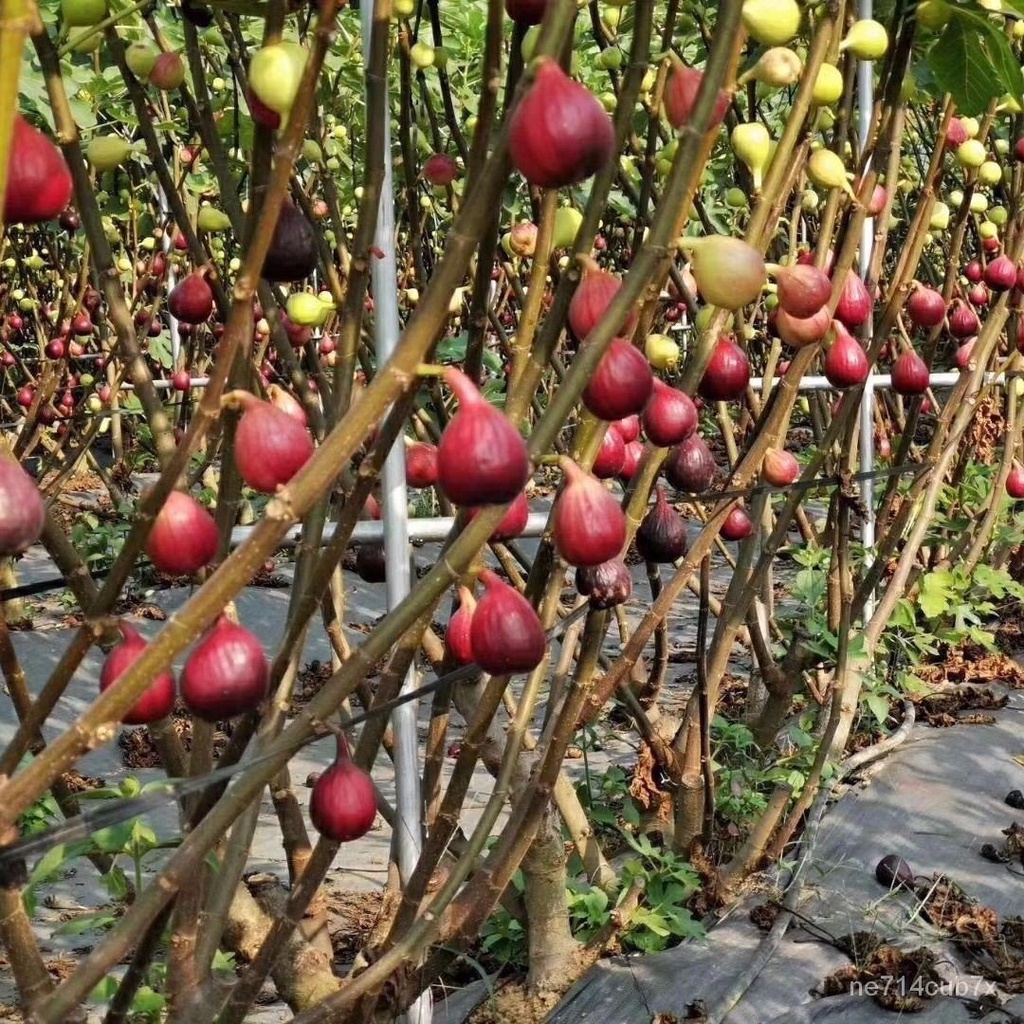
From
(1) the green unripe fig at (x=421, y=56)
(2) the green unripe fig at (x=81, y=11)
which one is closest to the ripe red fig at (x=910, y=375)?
(1) the green unripe fig at (x=421, y=56)

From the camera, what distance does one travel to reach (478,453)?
59 centimetres

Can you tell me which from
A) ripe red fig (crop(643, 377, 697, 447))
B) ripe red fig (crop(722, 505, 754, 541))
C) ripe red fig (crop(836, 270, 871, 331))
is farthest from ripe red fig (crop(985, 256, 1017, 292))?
ripe red fig (crop(643, 377, 697, 447))

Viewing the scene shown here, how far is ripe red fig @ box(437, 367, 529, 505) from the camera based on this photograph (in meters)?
0.59

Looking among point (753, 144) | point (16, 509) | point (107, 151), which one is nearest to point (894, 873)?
point (753, 144)

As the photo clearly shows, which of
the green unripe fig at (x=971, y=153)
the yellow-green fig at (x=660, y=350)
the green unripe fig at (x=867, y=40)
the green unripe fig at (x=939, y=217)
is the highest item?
the green unripe fig at (x=867, y=40)

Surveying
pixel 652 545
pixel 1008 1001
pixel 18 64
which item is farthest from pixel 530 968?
pixel 18 64

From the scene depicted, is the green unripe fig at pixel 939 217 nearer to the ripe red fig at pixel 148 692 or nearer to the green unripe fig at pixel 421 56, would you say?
the green unripe fig at pixel 421 56

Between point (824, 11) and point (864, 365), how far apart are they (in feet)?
1.15

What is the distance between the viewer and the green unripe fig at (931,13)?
123cm

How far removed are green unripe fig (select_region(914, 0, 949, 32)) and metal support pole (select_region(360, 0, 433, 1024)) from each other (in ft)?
1.80

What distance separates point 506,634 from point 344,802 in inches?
9.0

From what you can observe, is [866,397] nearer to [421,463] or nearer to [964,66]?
[964,66]

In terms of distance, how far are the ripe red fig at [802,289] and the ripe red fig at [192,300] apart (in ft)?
1.49

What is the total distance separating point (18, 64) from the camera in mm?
497
